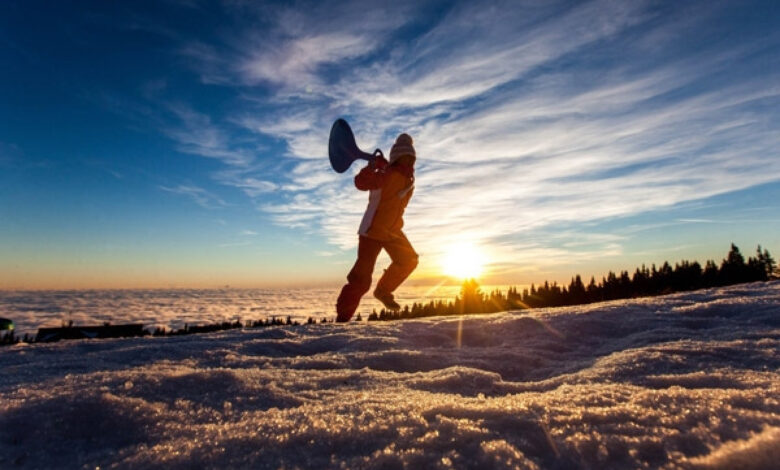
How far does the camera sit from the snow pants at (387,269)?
19.8ft

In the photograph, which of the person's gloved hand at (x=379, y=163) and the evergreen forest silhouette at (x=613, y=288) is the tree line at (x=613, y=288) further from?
the person's gloved hand at (x=379, y=163)

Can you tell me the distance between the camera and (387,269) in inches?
Answer: 243

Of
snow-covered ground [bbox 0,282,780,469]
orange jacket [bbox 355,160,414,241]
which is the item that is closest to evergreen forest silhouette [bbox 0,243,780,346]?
orange jacket [bbox 355,160,414,241]

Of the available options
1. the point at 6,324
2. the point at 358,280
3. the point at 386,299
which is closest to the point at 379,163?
the point at 358,280

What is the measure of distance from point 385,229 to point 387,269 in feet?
1.98

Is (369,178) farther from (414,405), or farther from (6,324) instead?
(6,324)

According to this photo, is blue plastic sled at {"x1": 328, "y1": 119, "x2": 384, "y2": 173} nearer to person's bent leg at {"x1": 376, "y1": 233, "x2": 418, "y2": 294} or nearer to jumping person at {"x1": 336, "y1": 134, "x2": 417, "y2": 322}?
jumping person at {"x1": 336, "y1": 134, "x2": 417, "y2": 322}

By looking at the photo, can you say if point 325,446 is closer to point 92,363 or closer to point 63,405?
point 63,405

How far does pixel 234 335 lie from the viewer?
4559 millimetres

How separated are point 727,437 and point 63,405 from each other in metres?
2.41

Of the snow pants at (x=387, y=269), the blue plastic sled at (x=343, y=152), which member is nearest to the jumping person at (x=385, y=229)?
the snow pants at (x=387, y=269)

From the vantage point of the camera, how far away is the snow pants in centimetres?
604

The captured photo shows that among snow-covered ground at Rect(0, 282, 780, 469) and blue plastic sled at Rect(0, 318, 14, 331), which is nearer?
snow-covered ground at Rect(0, 282, 780, 469)

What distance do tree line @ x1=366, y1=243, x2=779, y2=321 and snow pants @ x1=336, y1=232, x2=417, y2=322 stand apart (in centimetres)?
196
